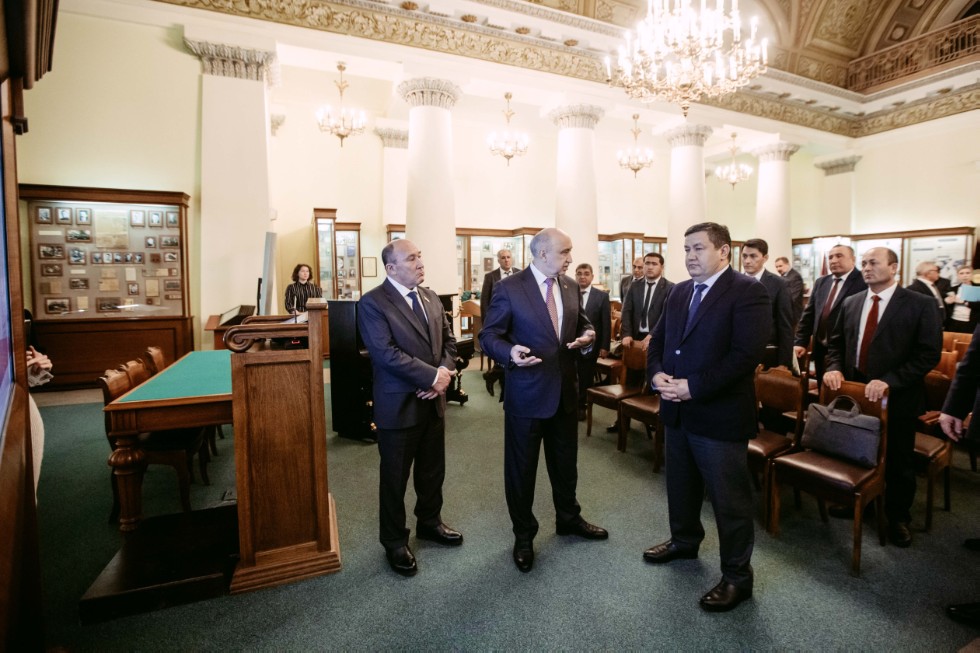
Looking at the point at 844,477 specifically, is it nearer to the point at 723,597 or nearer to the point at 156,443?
the point at 723,597

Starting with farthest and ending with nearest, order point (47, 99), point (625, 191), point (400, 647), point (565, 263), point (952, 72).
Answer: point (625, 191), point (952, 72), point (47, 99), point (565, 263), point (400, 647)

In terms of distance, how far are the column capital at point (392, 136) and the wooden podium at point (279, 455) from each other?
31.4ft

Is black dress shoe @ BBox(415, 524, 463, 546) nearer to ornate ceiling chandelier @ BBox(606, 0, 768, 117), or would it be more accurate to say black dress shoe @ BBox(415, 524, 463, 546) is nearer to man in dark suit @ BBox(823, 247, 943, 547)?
man in dark suit @ BBox(823, 247, 943, 547)

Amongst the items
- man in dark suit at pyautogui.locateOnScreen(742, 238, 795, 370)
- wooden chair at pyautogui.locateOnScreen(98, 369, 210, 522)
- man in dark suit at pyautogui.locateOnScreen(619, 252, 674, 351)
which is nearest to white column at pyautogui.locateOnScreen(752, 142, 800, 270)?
man in dark suit at pyautogui.locateOnScreen(619, 252, 674, 351)

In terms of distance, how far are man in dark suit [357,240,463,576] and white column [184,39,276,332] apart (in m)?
5.26

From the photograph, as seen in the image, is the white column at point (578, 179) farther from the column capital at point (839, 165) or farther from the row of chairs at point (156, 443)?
the column capital at point (839, 165)

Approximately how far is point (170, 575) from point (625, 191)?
13.5m

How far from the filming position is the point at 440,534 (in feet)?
9.29

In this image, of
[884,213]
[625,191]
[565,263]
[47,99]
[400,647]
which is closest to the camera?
[400,647]

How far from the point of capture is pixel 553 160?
12.6 metres

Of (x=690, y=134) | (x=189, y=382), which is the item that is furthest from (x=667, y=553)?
(x=690, y=134)

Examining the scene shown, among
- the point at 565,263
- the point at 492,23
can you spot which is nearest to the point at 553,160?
the point at 492,23

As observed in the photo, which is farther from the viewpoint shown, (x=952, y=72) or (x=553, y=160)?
(x=553, y=160)

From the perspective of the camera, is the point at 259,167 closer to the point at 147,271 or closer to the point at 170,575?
the point at 147,271
